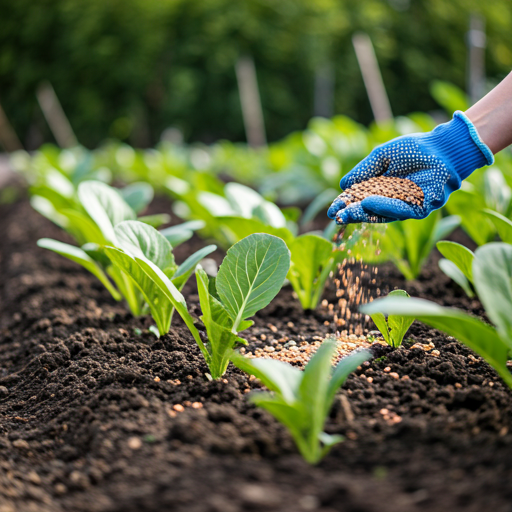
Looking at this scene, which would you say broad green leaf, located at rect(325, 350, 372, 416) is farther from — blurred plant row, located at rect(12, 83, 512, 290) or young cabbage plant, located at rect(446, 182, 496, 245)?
young cabbage plant, located at rect(446, 182, 496, 245)

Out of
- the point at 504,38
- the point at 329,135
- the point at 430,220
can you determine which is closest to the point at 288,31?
the point at 504,38

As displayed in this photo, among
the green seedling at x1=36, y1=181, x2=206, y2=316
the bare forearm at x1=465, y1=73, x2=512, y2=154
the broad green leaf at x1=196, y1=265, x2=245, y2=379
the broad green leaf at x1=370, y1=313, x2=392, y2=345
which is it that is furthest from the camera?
the green seedling at x1=36, y1=181, x2=206, y2=316

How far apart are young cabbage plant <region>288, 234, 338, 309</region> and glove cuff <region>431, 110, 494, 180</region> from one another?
1.50ft

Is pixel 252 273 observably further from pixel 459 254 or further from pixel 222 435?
pixel 459 254

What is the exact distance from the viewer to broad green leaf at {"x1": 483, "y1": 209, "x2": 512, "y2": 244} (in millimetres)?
1524

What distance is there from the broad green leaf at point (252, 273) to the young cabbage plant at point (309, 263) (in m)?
0.37

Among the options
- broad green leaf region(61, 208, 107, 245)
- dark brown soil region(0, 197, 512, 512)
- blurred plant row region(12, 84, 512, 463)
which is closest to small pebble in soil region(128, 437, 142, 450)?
dark brown soil region(0, 197, 512, 512)

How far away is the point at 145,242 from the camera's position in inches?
64.4

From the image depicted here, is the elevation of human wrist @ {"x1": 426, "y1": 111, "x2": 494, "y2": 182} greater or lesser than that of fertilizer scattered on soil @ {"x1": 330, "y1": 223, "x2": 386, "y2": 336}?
greater

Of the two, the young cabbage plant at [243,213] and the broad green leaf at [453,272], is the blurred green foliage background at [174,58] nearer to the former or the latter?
the young cabbage plant at [243,213]

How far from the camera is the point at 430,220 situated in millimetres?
2221

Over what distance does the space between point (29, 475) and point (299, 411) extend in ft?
2.02

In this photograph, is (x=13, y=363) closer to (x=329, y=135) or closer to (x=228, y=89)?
(x=329, y=135)

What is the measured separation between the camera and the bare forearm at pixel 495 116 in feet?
5.22
